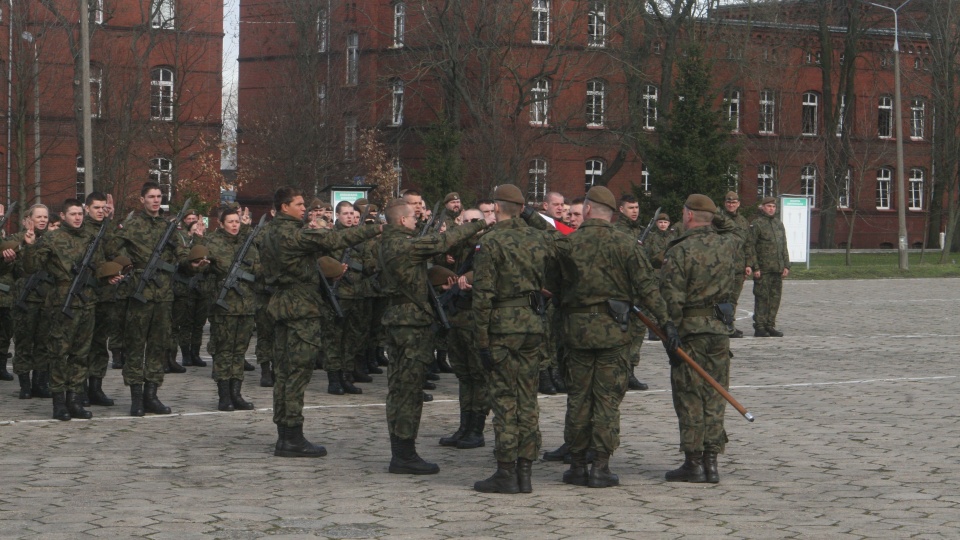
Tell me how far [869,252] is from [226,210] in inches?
1904

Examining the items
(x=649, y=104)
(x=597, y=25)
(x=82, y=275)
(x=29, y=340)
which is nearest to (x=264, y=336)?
(x=29, y=340)

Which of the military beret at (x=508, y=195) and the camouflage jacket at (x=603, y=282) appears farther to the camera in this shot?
the military beret at (x=508, y=195)

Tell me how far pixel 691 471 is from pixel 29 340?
787cm

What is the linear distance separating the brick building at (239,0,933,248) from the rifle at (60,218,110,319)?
31539mm

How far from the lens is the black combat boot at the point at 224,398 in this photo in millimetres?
13344

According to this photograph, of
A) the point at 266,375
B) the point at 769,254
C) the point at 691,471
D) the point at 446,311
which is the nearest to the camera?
the point at 691,471

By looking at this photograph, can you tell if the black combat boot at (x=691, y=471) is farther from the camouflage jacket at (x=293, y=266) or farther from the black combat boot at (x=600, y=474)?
the camouflage jacket at (x=293, y=266)

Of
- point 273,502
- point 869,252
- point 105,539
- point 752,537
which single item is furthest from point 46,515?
point 869,252

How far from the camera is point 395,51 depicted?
55281mm

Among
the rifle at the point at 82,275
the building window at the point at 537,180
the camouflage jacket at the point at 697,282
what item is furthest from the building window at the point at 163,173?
the camouflage jacket at the point at 697,282

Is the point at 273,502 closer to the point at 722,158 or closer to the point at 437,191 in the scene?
the point at 722,158

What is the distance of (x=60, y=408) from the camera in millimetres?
12672

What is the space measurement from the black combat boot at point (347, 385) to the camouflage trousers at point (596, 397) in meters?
5.44

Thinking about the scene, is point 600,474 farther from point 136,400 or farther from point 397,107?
point 397,107
